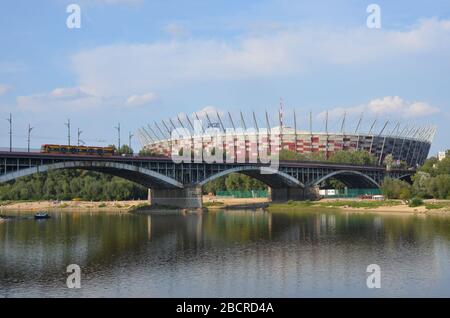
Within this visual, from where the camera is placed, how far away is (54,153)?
311 feet

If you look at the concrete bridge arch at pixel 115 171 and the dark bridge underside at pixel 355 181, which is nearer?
the concrete bridge arch at pixel 115 171

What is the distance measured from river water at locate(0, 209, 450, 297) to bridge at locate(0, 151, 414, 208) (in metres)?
13.7

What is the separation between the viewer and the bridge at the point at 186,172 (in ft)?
302

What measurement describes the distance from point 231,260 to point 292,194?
9648 cm

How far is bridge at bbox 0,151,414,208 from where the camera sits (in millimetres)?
92062

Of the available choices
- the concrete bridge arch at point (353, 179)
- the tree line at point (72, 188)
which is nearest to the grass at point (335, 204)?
the concrete bridge arch at point (353, 179)

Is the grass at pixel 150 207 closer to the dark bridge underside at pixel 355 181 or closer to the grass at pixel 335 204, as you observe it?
the grass at pixel 335 204

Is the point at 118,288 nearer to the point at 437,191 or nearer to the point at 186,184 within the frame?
the point at 186,184

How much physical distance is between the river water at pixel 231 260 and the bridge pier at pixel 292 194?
58643 mm

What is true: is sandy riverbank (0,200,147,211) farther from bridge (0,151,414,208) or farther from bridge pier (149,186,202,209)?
bridge (0,151,414,208)

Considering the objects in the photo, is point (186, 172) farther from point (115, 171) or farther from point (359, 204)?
point (359, 204)

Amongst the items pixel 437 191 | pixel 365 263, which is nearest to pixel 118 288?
pixel 365 263

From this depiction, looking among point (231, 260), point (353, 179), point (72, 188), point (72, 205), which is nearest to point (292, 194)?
point (353, 179)

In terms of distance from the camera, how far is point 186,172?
11906 centimetres
